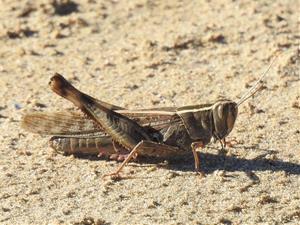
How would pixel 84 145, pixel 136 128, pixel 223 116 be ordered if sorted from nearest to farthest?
pixel 223 116 < pixel 136 128 < pixel 84 145

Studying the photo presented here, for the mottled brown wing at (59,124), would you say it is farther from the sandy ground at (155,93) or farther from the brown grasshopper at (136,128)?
the sandy ground at (155,93)

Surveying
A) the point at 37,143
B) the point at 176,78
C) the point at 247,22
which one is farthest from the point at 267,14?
the point at 37,143

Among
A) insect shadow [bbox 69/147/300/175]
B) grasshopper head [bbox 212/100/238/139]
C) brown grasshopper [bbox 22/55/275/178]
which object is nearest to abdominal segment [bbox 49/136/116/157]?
brown grasshopper [bbox 22/55/275/178]

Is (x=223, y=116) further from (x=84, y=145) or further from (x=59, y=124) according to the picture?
(x=59, y=124)

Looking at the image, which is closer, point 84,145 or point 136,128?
point 136,128

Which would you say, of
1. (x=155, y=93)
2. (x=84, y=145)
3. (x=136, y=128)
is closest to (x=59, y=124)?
(x=84, y=145)

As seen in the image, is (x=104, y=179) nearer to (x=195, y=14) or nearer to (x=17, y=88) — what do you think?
(x=17, y=88)
